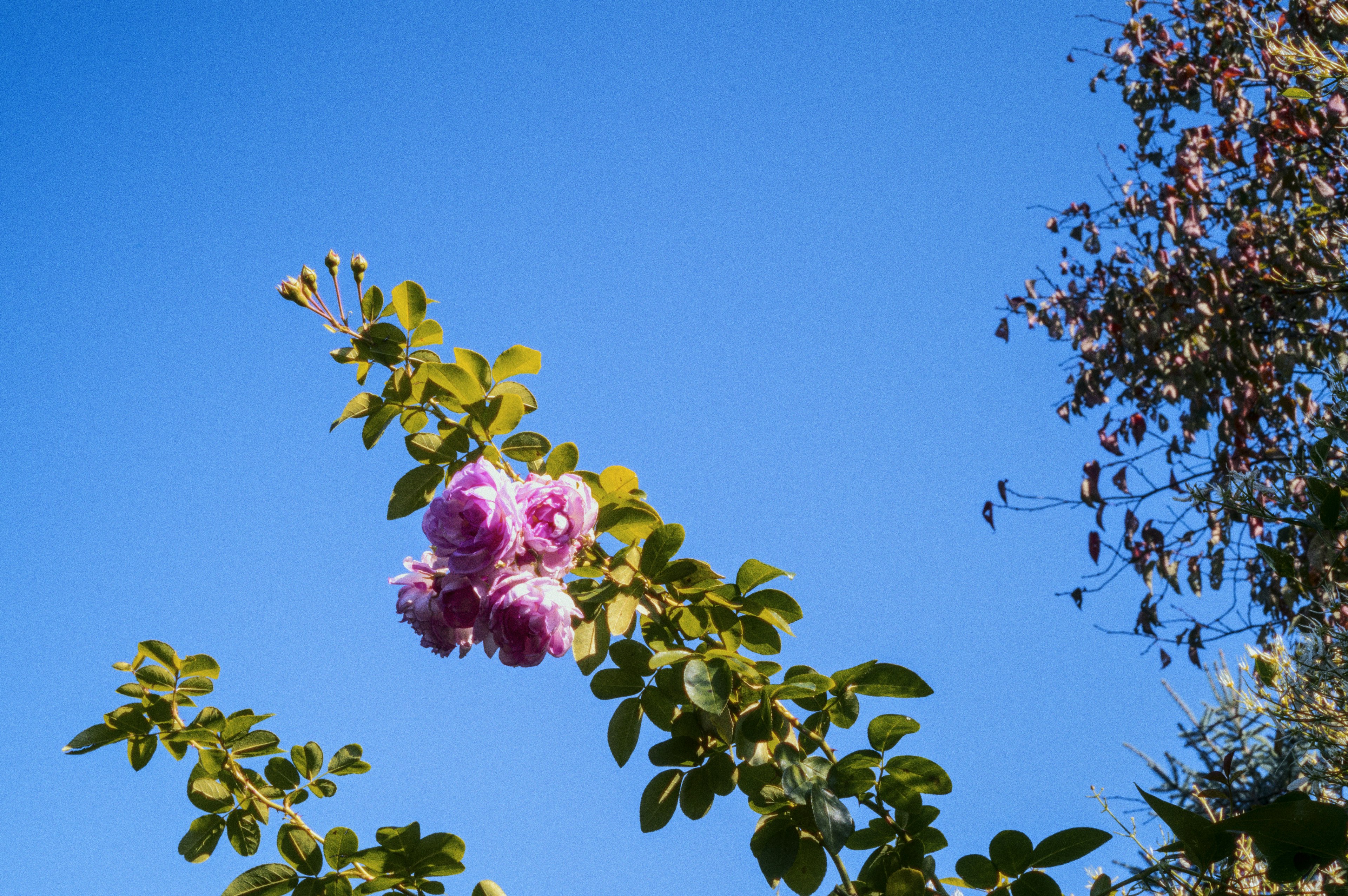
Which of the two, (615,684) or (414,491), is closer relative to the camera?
(615,684)

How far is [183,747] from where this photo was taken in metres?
1.58

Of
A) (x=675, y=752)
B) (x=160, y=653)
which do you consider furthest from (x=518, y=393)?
(x=160, y=653)

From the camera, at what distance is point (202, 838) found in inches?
60.0

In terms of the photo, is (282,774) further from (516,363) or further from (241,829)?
(516,363)

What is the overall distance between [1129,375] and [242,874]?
14.7 feet

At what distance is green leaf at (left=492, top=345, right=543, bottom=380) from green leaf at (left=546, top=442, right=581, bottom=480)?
0.13 m

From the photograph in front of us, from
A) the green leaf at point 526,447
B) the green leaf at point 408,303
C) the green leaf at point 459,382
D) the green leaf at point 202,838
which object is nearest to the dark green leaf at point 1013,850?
the green leaf at point 526,447

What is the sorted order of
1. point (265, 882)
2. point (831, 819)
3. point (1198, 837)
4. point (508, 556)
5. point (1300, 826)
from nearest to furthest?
1. point (1300, 826)
2. point (1198, 837)
3. point (831, 819)
4. point (508, 556)
5. point (265, 882)

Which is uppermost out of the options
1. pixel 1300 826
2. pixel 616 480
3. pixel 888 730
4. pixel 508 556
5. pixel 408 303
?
pixel 408 303

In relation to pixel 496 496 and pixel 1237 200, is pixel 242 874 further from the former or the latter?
pixel 1237 200

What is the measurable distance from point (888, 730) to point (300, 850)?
0.90 m

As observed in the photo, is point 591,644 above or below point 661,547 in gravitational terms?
below

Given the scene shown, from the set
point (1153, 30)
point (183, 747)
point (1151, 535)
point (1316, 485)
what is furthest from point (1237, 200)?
point (183, 747)

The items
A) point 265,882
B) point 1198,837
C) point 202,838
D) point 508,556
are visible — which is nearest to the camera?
point 1198,837
